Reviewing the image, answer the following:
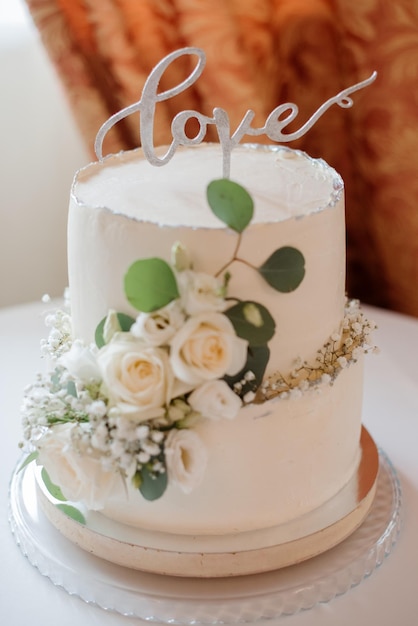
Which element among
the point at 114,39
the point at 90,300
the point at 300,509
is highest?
the point at 114,39

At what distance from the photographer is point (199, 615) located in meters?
0.94

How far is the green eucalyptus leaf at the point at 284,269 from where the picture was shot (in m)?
0.91

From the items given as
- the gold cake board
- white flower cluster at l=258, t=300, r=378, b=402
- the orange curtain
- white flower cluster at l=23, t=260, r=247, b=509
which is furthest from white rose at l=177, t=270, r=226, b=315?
the orange curtain

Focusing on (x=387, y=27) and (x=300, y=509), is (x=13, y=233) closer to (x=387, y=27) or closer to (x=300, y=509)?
(x=387, y=27)

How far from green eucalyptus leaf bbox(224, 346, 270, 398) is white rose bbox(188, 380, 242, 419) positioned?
2 centimetres

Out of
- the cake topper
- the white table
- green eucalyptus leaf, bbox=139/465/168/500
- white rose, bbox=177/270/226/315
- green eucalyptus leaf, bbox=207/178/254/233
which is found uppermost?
the cake topper

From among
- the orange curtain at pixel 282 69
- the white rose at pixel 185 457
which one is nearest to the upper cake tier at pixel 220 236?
the white rose at pixel 185 457

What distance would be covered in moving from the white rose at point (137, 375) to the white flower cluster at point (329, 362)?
119 mm

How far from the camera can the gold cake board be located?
97cm

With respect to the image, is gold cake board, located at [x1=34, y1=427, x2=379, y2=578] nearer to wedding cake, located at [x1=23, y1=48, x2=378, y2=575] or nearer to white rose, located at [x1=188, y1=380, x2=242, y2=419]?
wedding cake, located at [x1=23, y1=48, x2=378, y2=575]

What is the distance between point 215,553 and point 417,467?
1.27 ft

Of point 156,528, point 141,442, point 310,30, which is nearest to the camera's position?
point 141,442

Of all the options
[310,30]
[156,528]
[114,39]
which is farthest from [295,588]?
[310,30]

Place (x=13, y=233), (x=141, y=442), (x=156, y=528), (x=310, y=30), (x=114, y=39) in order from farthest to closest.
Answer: (x=13, y=233)
(x=310, y=30)
(x=114, y=39)
(x=156, y=528)
(x=141, y=442)
